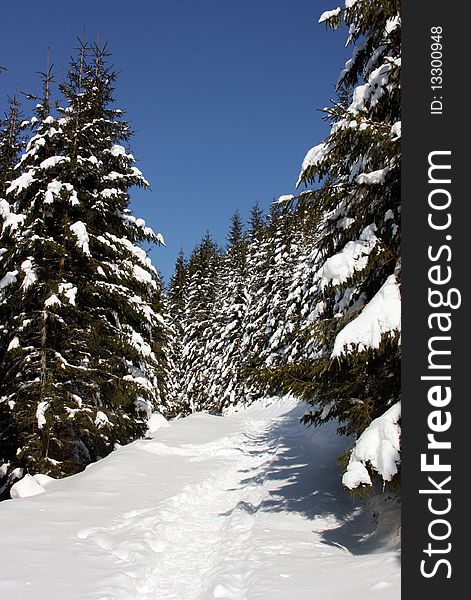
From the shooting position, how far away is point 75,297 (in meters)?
12.9

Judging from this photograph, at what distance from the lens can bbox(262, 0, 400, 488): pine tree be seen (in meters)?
6.09

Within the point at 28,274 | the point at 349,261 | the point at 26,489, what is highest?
the point at 28,274

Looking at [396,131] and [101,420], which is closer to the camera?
[396,131]

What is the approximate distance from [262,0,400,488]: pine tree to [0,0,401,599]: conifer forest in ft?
0.08

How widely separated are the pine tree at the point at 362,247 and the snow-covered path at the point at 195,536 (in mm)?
1895

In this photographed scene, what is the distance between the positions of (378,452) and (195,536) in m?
4.52

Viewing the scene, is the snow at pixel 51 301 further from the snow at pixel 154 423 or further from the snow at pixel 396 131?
the snow at pixel 396 131

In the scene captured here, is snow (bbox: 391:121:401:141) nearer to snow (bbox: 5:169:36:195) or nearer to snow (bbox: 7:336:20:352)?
snow (bbox: 5:169:36:195)

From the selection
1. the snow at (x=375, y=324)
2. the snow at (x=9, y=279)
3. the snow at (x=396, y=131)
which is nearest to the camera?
the snow at (x=375, y=324)

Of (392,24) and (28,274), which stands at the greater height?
(392,24)

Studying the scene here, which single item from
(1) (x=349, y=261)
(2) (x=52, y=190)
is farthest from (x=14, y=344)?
(1) (x=349, y=261)

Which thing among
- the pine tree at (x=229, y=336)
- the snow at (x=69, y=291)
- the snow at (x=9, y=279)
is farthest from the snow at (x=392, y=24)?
the pine tree at (x=229, y=336)

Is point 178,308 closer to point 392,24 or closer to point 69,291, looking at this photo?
point 69,291

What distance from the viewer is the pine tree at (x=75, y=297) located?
12031 millimetres
